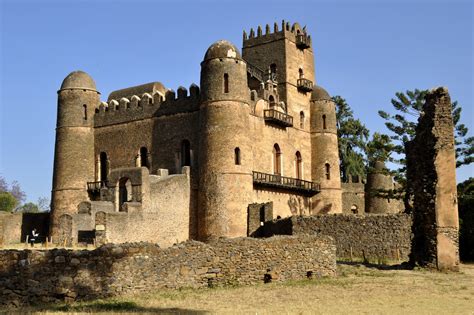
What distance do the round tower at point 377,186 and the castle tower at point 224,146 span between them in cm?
1263

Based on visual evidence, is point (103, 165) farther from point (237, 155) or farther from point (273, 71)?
point (273, 71)

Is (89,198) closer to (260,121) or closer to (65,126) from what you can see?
(65,126)

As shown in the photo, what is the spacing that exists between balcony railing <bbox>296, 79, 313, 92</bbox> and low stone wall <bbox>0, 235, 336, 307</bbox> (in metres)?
25.6

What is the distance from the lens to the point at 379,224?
25.8 meters

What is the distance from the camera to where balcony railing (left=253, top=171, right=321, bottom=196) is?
3762 cm

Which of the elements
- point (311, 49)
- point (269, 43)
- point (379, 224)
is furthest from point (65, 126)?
point (379, 224)

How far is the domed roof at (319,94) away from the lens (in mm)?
44750

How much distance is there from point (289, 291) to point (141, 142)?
25.6m

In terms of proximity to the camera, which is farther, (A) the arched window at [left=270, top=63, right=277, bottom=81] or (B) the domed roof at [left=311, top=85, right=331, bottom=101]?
(B) the domed roof at [left=311, top=85, right=331, bottom=101]

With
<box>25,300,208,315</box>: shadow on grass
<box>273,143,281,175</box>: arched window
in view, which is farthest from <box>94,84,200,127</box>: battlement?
<box>25,300,208,315</box>: shadow on grass

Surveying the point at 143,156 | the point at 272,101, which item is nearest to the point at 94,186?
the point at 143,156

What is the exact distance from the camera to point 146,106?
40406mm

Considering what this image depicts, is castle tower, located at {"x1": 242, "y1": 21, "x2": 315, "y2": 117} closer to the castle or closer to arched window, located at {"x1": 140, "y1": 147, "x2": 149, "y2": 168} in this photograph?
the castle

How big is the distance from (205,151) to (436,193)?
628 inches
